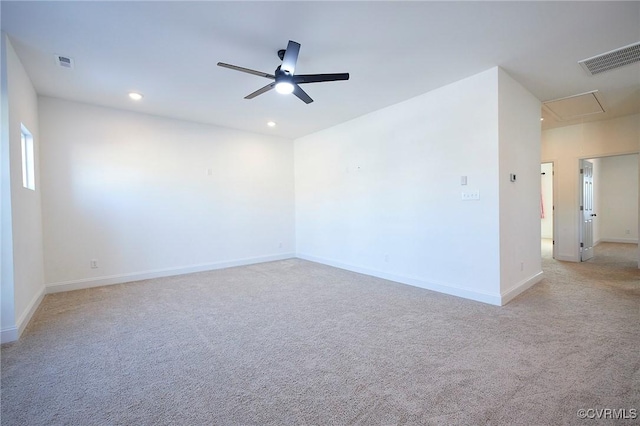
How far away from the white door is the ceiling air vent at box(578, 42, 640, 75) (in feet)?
10.4

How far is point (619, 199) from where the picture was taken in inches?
310

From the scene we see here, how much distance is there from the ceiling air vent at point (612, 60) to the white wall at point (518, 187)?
0.68 meters

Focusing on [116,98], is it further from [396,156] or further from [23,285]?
[396,156]

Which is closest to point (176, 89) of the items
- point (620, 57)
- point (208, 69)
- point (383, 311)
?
point (208, 69)

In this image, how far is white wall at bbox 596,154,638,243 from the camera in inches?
302

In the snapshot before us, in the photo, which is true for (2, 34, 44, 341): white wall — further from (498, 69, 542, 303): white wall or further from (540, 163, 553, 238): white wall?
(540, 163, 553, 238): white wall

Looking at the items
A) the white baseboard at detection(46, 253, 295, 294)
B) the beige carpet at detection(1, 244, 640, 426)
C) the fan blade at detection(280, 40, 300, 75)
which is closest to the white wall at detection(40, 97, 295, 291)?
the white baseboard at detection(46, 253, 295, 294)

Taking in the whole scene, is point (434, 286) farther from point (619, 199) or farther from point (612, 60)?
point (619, 199)

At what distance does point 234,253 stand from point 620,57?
6.23m

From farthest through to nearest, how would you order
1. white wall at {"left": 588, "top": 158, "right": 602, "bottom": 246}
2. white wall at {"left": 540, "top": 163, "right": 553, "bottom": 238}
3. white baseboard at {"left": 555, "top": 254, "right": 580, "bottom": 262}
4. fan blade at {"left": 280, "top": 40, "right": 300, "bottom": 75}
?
white wall at {"left": 540, "top": 163, "right": 553, "bottom": 238} → white wall at {"left": 588, "top": 158, "right": 602, "bottom": 246} → white baseboard at {"left": 555, "top": 254, "right": 580, "bottom": 262} → fan blade at {"left": 280, "top": 40, "right": 300, "bottom": 75}

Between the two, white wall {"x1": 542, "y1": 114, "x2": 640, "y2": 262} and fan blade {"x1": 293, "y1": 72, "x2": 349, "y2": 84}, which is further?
white wall {"x1": 542, "y1": 114, "x2": 640, "y2": 262}

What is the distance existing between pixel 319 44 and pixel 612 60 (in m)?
3.26

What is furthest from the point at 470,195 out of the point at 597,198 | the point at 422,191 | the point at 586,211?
the point at 597,198

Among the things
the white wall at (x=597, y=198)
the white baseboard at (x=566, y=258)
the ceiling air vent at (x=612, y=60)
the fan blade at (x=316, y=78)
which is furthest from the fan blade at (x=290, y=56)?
the white wall at (x=597, y=198)
